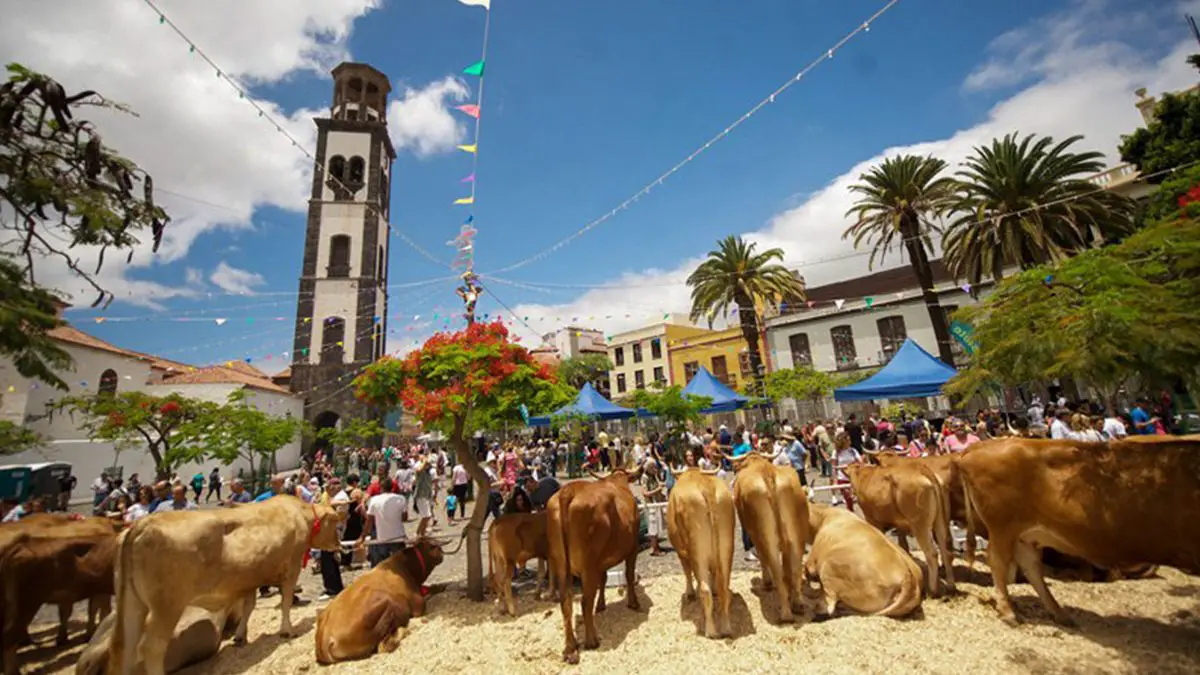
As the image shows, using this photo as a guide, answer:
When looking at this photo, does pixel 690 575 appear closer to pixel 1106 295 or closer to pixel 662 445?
pixel 1106 295

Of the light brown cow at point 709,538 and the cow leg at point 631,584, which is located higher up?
the light brown cow at point 709,538

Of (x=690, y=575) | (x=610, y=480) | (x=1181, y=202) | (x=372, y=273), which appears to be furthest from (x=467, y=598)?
(x=372, y=273)

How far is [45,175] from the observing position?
17.9 ft

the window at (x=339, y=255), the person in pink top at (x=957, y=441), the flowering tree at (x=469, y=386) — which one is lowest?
the person in pink top at (x=957, y=441)

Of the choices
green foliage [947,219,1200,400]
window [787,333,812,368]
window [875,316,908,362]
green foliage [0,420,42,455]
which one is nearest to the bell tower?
green foliage [0,420,42,455]

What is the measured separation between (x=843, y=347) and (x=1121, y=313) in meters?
30.2

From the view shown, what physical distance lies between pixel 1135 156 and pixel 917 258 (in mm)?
10114

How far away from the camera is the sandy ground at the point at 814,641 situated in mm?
3969

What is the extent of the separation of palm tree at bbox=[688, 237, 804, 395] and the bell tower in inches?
837

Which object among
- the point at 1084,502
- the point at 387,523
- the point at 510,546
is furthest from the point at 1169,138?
the point at 387,523

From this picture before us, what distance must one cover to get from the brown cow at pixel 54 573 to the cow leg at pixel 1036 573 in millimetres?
9840

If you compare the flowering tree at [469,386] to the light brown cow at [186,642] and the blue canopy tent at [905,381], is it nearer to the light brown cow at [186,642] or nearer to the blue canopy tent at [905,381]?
the light brown cow at [186,642]

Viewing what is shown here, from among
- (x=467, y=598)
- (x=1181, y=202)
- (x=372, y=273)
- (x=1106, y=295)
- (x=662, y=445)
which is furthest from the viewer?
(x=372, y=273)

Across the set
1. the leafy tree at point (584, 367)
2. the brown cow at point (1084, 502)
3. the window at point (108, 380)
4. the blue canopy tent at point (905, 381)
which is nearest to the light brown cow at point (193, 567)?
the brown cow at point (1084, 502)
